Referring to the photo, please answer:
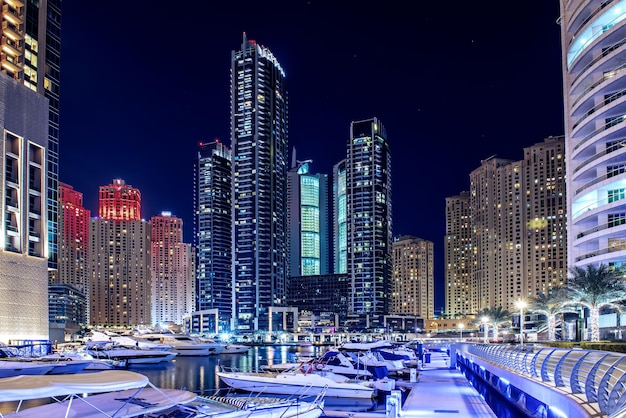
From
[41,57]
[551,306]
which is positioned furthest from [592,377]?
[41,57]

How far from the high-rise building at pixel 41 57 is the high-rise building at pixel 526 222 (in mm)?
130724

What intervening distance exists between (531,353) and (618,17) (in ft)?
141

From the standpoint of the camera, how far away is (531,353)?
23.4m

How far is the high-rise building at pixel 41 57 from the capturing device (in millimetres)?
74125

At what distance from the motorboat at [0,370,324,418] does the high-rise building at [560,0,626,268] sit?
1699 inches

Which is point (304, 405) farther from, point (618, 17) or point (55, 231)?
point (55, 231)

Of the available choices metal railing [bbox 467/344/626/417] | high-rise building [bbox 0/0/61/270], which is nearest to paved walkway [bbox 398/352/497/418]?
metal railing [bbox 467/344/626/417]

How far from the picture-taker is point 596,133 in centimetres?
5731

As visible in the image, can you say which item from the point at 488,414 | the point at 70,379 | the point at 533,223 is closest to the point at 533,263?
the point at 533,223

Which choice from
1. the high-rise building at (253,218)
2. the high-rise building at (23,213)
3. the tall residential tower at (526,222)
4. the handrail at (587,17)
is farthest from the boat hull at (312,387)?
the high-rise building at (253,218)

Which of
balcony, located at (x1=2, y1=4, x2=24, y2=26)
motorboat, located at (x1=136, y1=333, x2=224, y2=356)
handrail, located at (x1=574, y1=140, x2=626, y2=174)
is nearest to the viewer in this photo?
handrail, located at (x1=574, y1=140, x2=626, y2=174)

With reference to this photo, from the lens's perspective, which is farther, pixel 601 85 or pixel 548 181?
pixel 548 181

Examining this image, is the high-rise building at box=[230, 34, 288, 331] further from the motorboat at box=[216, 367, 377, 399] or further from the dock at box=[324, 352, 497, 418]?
the dock at box=[324, 352, 497, 418]

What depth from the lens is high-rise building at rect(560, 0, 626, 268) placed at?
5312cm
